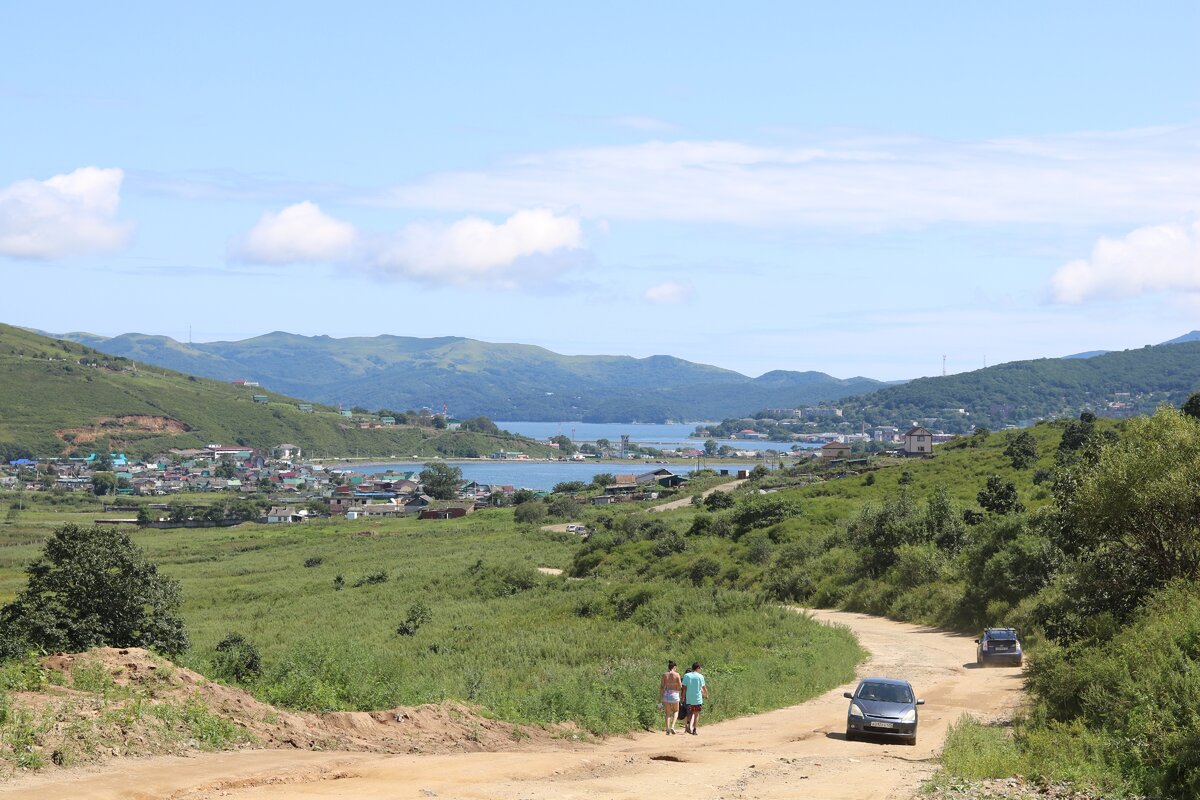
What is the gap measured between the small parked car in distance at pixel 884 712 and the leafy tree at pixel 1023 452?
6520cm

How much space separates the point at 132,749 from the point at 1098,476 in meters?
23.2

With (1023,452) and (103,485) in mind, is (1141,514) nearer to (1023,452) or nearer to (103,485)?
(1023,452)

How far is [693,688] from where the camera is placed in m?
23.8

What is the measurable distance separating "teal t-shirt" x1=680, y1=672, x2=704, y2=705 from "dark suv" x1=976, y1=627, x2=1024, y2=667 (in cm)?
1442

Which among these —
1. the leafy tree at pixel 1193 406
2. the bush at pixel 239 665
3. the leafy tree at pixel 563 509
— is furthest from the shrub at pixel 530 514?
the bush at pixel 239 665

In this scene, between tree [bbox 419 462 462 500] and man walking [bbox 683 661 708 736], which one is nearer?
man walking [bbox 683 661 708 736]

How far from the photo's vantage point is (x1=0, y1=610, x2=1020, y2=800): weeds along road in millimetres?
15727

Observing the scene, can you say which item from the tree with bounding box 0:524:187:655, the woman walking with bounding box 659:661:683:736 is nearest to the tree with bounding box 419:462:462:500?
the tree with bounding box 0:524:187:655

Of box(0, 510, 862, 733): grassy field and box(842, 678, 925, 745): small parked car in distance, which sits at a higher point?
box(842, 678, 925, 745): small parked car in distance

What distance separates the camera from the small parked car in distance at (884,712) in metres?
23.2

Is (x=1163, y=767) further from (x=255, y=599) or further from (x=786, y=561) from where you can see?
(x=255, y=599)

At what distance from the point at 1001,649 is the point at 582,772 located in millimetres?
20097

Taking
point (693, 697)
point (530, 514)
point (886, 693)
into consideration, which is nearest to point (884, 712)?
point (886, 693)

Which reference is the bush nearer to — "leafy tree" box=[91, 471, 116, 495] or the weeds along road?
the weeds along road
